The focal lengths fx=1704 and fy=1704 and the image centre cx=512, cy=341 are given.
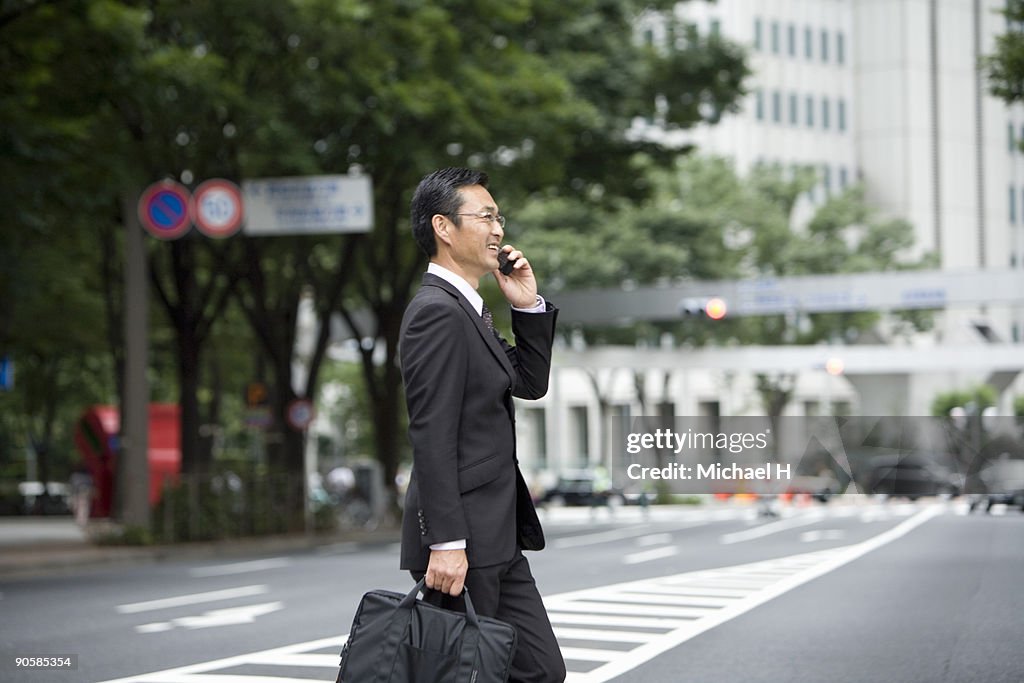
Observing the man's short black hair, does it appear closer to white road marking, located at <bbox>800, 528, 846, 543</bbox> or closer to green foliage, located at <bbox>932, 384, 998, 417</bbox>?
white road marking, located at <bbox>800, 528, 846, 543</bbox>

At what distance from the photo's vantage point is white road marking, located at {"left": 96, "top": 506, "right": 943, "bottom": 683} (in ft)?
29.0

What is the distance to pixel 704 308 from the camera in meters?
36.4

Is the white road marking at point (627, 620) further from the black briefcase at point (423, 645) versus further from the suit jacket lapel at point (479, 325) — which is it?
the black briefcase at point (423, 645)

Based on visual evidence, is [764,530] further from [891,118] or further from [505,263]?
[891,118]

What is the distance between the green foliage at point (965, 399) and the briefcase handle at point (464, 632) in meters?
50.4

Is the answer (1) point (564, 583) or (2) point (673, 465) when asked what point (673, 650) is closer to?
(2) point (673, 465)

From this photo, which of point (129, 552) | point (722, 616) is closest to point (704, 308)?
point (129, 552)

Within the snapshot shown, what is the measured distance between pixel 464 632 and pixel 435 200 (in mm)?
1218

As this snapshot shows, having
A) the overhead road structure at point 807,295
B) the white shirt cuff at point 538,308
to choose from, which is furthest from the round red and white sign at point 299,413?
the white shirt cuff at point 538,308

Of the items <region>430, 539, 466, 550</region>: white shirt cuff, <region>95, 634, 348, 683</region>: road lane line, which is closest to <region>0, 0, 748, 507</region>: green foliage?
<region>95, 634, 348, 683</region>: road lane line

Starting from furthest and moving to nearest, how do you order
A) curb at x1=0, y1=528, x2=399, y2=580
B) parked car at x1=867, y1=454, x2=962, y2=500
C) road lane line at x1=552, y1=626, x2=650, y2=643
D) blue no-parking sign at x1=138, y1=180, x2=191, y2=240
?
1. blue no-parking sign at x1=138, y1=180, x2=191, y2=240
2. curb at x1=0, y1=528, x2=399, y2=580
3. parked car at x1=867, y1=454, x2=962, y2=500
4. road lane line at x1=552, y1=626, x2=650, y2=643

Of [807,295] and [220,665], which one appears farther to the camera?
[807,295]

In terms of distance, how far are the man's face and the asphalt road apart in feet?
13.5

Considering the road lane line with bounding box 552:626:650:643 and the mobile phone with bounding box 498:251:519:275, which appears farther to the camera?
the road lane line with bounding box 552:626:650:643
